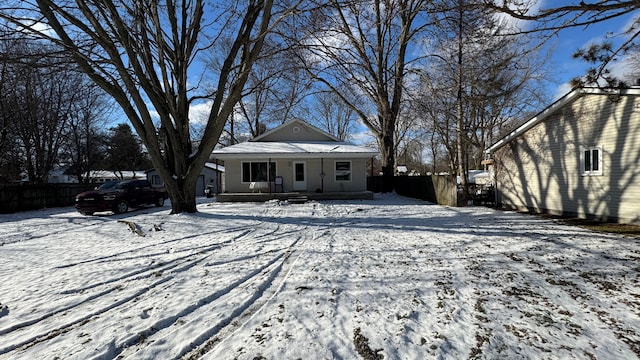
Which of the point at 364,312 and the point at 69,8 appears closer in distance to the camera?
the point at 364,312

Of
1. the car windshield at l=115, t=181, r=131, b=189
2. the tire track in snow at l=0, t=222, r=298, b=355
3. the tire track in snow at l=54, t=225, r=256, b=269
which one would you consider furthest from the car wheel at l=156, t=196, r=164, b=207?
the tire track in snow at l=0, t=222, r=298, b=355

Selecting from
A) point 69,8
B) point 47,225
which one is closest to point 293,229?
point 47,225

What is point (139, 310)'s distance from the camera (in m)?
3.44

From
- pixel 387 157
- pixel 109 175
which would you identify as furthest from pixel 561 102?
pixel 109 175

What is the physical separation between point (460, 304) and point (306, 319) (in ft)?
5.99

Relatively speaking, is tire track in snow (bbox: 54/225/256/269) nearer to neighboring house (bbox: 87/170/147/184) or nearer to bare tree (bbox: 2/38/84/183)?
bare tree (bbox: 2/38/84/183)

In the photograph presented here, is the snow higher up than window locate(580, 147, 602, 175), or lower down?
lower down

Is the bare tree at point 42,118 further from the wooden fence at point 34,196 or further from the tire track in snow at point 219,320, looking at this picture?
the tire track in snow at point 219,320

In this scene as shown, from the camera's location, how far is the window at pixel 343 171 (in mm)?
18594

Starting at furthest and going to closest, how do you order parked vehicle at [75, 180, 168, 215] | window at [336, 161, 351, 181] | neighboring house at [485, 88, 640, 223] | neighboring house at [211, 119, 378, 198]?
window at [336, 161, 351, 181] < neighboring house at [211, 119, 378, 198] < parked vehicle at [75, 180, 168, 215] < neighboring house at [485, 88, 640, 223]

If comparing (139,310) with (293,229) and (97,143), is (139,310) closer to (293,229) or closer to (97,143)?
(293,229)

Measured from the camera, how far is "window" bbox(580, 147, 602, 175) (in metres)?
9.35

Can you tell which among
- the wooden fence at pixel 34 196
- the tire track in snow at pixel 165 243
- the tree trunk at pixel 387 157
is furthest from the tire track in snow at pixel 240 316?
the tree trunk at pixel 387 157

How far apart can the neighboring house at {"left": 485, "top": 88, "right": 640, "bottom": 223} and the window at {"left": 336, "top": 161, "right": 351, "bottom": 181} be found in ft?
28.0
